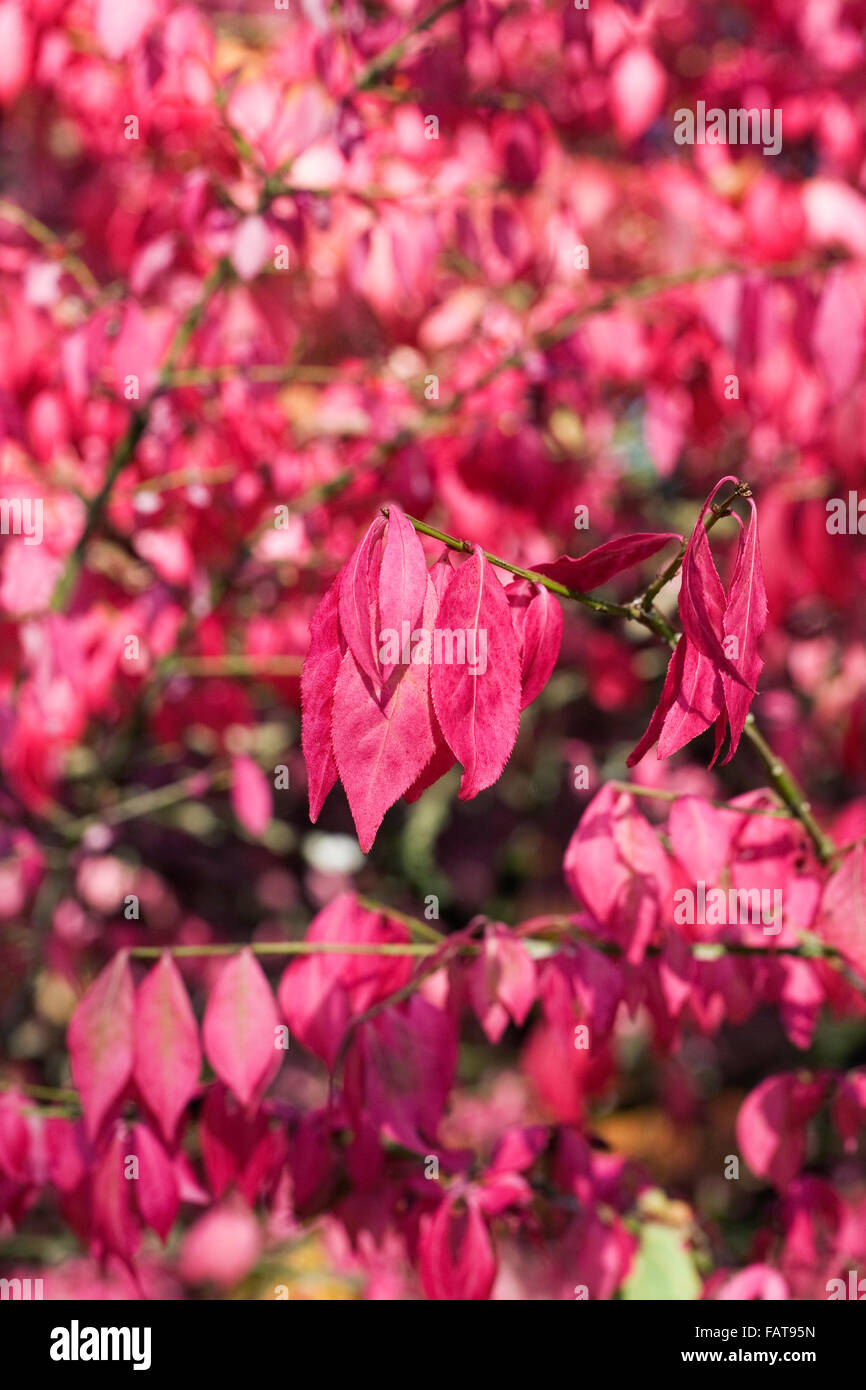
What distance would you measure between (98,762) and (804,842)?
2164mm

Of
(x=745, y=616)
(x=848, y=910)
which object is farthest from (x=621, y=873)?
(x=745, y=616)

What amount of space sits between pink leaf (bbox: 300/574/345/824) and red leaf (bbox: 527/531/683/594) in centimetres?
22

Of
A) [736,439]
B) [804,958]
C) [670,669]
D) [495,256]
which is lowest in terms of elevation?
[804,958]

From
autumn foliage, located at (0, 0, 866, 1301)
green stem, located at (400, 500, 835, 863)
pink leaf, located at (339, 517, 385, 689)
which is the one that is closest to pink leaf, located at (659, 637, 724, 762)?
autumn foliage, located at (0, 0, 866, 1301)

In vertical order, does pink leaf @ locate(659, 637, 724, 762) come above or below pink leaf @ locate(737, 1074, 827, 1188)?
above

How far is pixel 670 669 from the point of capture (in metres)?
0.88

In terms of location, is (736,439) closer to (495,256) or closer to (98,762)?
(495,256)

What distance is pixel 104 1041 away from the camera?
4.12 feet

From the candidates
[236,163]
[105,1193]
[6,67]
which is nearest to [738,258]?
[236,163]

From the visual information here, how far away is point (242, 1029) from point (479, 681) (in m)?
0.62

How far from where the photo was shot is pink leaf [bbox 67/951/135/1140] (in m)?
1.24

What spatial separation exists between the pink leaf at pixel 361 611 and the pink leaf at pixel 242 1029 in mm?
578

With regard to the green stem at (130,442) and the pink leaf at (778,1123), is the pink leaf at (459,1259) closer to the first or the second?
the pink leaf at (778,1123)

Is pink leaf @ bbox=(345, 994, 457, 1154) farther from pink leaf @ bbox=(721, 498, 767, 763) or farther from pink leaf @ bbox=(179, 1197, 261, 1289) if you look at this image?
pink leaf @ bbox=(179, 1197, 261, 1289)
